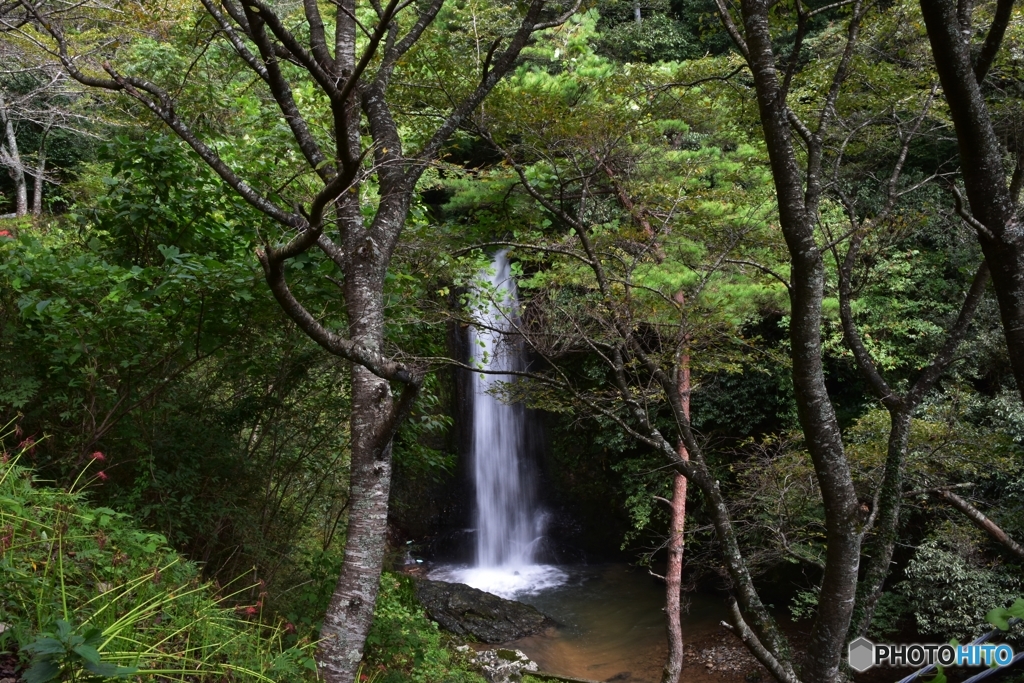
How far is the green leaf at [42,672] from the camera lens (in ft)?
5.69

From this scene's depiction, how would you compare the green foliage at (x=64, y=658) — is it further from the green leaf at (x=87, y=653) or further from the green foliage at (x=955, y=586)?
the green foliage at (x=955, y=586)

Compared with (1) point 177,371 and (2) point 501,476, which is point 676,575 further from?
(2) point 501,476

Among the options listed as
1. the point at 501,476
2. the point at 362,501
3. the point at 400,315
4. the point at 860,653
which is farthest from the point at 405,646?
the point at 501,476

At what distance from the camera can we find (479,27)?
217 inches

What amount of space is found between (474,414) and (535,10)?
9589 mm

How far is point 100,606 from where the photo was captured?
8.11 ft

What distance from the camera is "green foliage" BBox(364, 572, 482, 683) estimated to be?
4789mm

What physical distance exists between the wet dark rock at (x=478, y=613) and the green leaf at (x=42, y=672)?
831cm

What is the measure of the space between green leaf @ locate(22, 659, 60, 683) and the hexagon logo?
164 inches

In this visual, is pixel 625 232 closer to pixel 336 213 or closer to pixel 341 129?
pixel 336 213

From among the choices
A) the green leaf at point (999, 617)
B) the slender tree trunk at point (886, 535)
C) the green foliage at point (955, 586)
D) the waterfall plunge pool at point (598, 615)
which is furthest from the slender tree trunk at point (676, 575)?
the green leaf at point (999, 617)

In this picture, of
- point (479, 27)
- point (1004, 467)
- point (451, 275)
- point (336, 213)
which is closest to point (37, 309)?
point (336, 213)

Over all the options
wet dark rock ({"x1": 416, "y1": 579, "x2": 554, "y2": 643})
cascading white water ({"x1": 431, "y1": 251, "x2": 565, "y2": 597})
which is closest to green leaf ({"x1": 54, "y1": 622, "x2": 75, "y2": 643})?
wet dark rock ({"x1": 416, "y1": 579, "x2": 554, "y2": 643})

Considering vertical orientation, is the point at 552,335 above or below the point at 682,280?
below
